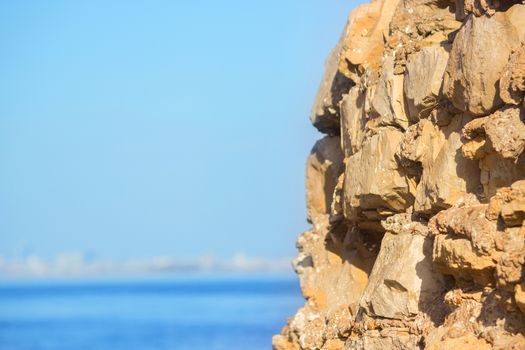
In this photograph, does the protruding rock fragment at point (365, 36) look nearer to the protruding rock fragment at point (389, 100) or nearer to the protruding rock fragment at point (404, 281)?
the protruding rock fragment at point (389, 100)

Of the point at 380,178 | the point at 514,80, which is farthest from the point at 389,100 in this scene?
the point at 514,80

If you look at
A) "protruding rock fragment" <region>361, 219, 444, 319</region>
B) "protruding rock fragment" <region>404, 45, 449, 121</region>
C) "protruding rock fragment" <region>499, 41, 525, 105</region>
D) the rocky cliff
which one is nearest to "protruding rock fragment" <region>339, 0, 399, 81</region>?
the rocky cliff

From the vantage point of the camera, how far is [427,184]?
10.1 m

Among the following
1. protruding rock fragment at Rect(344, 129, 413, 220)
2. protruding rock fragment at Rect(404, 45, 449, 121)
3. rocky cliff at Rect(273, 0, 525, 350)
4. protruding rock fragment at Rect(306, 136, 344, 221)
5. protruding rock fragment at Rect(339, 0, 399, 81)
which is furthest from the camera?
protruding rock fragment at Rect(306, 136, 344, 221)

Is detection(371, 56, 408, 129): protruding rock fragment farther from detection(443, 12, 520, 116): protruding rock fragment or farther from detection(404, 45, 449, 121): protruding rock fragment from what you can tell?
detection(443, 12, 520, 116): protruding rock fragment

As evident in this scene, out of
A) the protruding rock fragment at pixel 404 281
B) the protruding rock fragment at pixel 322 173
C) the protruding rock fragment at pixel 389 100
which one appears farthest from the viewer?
the protruding rock fragment at pixel 322 173

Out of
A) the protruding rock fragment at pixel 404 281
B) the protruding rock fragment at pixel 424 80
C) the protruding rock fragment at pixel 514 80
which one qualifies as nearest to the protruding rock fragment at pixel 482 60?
the protruding rock fragment at pixel 514 80

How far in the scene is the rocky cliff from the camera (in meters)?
8.54

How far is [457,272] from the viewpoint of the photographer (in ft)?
29.5

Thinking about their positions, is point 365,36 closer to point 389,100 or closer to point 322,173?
point 389,100

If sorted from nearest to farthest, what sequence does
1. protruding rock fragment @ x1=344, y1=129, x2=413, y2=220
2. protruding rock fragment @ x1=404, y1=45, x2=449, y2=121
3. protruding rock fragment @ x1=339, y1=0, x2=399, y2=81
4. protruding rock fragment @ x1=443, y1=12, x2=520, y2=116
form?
protruding rock fragment @ x1=443, y1=12, x2=520, y2=116, protruding rock fragment @ x1=404, y1=45, x2=449, y2=121, protruding rock fragment @ x1=344, y1=129, x2=413, y2=220, protruding rock fragment @ x1=339, y1=0, x2=399, y2=81

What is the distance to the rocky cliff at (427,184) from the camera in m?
8.54

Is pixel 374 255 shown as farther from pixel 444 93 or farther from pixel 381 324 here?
pixel 444 93

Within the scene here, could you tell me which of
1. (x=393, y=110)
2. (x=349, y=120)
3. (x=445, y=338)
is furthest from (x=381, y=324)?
(x=349, y=120)
